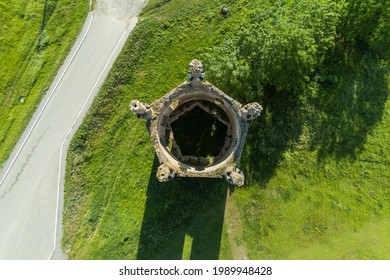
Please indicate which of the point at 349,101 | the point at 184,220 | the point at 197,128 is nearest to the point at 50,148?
the point at 197,128

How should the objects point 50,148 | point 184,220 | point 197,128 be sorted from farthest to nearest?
point 50,148 < point 197,128 < point 184,220

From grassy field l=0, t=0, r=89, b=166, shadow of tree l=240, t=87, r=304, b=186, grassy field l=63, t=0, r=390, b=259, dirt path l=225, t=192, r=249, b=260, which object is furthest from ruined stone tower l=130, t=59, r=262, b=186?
grassy field l=0, t=0, r=89, b=166

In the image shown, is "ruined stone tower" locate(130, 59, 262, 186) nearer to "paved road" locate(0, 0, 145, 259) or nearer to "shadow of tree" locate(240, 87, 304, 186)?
"shadow of tree" locate(240, 87, 304, 186)

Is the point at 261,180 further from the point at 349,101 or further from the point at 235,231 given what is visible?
the point at 349,101

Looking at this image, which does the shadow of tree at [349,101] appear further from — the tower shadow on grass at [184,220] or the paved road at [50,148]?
the paved road at [50,148]

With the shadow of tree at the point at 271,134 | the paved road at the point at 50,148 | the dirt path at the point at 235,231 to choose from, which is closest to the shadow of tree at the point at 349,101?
the shadow of tree at the point at 271,134

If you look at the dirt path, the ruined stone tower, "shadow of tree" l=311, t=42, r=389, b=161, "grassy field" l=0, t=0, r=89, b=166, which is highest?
"grassy field" l=0, t=0, r=89, b=166

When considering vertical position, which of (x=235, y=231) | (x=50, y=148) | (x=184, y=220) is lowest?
(x=235, y=231)
